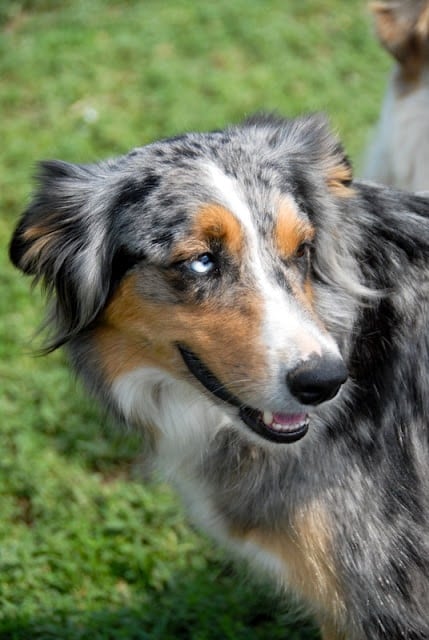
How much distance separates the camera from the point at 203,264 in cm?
282

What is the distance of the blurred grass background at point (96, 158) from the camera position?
398 cm

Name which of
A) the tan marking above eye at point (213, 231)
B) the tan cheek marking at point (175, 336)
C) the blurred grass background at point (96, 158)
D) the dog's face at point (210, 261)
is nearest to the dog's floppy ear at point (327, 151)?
the dog's face at point (210, 261)

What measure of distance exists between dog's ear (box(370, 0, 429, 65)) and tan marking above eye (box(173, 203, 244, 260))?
250 centimetres

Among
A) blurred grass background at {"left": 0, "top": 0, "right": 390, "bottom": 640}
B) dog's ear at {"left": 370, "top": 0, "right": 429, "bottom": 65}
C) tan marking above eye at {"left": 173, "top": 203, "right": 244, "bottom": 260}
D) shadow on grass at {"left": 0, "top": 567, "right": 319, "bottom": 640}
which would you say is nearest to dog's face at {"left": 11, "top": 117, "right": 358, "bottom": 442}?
tan marking above eye at {"left": 173, "top": 203, "right": 244, "bottom": 260}

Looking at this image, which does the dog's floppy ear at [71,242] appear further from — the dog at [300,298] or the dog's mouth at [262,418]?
the dog's mouth at [262,418]

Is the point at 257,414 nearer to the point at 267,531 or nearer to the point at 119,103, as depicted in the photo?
the point at 267,531

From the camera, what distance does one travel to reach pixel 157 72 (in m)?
7.59

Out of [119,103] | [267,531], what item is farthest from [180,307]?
[119,103]

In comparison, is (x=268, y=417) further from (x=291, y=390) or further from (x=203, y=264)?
(x=203, y=264)

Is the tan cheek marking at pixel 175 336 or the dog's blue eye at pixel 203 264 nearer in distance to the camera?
the tan cheek marking at pixel 175 336

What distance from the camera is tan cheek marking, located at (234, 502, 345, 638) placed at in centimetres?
298

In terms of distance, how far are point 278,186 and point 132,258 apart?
0.53 meters

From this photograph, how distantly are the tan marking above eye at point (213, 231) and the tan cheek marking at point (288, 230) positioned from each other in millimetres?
129

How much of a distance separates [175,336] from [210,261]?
0.90ft
